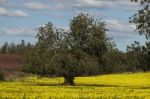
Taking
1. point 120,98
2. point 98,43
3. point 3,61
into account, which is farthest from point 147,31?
point 3,61

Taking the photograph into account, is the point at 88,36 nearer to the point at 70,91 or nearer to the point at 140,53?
the point at 140,53

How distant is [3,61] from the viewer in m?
103

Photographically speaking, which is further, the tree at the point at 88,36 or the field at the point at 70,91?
the tree at the point at 88,36

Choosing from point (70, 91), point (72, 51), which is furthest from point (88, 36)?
point (70, 91)

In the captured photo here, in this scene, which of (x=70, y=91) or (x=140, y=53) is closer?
(x=70, y=91)

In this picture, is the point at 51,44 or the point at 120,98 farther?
the point at 51,44

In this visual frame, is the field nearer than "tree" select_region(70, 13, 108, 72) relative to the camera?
Yes

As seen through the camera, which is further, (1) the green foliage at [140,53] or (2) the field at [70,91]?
(1) the green foliage at [140,53]

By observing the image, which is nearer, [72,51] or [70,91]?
[70,91]

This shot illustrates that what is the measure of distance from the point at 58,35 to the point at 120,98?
133ft

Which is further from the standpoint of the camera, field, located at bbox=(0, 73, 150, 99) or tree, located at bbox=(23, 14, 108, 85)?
tree, located at bbox=(23, 14, 108, 85)

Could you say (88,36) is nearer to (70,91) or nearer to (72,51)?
(72,51)

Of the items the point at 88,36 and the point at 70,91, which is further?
the point at 88,36

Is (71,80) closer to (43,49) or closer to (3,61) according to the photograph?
(43,49)
